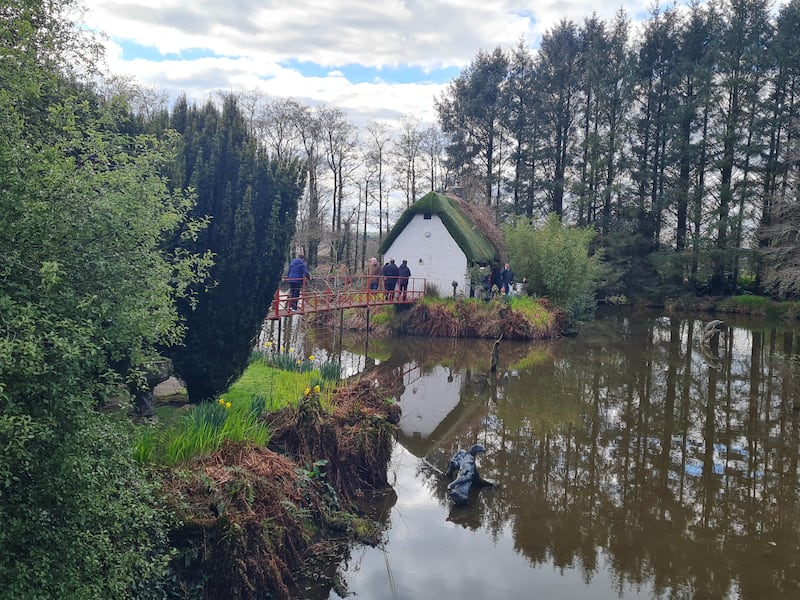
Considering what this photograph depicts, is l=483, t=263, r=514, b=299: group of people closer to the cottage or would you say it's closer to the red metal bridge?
the cottage

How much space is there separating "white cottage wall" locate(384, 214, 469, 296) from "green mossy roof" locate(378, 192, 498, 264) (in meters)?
0.23

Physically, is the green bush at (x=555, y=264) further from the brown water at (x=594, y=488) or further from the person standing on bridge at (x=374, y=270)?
the brown water at (x=594, y=488)

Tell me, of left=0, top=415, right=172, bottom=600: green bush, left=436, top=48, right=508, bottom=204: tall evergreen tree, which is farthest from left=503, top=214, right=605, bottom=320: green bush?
left=0, top=415, right=172, bottom=600: green bush

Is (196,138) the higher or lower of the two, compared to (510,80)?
lower

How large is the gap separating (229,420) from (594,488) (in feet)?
15.5

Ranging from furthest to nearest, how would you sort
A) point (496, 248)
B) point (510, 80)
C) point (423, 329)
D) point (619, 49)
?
point (510, 80), point (619, 49), point (496, 248), point (423, 329)

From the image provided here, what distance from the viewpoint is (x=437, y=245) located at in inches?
912

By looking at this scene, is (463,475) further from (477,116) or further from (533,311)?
(477,116)

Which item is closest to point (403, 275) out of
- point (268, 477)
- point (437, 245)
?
point (437, 245)

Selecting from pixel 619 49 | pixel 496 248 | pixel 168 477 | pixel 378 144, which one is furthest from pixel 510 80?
pixel 168 477

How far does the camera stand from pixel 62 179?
2.99 m

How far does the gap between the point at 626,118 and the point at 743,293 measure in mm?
11794

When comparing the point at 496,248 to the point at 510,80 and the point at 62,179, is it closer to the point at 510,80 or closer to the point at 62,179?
the point at 510,80

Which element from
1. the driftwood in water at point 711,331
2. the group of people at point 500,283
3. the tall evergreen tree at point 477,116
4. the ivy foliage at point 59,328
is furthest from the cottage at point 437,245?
the ivy foliage at point 59,328
